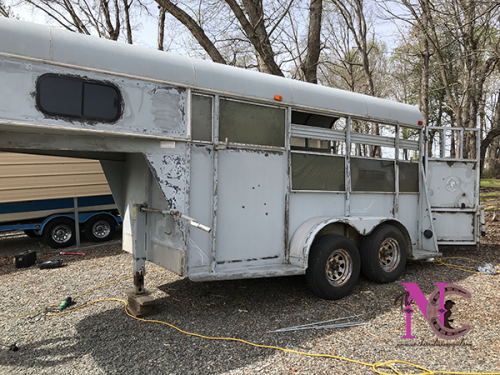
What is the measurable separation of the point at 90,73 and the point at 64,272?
447 centimetres

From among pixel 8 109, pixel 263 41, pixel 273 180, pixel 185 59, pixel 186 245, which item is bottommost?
pixel 186 245

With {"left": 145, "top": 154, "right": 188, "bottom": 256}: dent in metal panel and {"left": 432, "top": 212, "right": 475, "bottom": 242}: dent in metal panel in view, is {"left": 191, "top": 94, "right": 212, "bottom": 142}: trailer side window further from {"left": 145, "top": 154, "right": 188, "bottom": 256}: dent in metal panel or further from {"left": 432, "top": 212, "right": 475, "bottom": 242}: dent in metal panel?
{"left": 432, "top": 212, "right": 475, "bottom": 242}: dent in metal panel

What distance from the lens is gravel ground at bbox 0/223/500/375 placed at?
10.8 ft

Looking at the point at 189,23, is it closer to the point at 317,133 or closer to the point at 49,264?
the point at 317,133

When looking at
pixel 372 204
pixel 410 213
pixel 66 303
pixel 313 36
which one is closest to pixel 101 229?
pixel 66 303

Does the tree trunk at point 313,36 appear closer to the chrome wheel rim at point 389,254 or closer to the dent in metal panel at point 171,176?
the chrome wheel rim at point 389,254

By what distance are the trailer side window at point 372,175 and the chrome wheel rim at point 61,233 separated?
23.7 feet

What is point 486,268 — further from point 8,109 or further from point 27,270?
point 27,270

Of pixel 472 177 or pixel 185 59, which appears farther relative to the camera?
pixel 472 177

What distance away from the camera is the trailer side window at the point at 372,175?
5.39 meters

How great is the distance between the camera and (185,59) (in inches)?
159

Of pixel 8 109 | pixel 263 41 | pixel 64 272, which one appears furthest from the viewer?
pixel 263 41

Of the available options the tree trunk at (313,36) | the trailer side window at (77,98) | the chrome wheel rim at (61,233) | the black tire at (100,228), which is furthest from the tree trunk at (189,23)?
the trailer side window at (77,98)

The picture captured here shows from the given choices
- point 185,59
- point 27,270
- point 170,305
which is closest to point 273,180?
point 185,59
